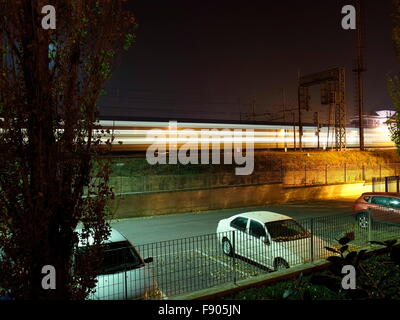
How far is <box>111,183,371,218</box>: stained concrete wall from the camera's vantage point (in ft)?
52.4

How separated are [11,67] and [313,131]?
3334 cm

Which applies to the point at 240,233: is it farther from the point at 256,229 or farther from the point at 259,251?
the point at 256,229

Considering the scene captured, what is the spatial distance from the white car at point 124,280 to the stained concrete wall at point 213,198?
7.90 meters

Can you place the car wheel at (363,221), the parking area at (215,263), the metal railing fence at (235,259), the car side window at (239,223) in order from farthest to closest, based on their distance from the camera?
the car side window at (239,223)
the car wheel at (363,221)
the parking area at (215,263)
the metal railing fence at (235,259)

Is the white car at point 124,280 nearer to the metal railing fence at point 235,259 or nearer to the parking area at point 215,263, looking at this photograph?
the metal railing fence at point 235,259

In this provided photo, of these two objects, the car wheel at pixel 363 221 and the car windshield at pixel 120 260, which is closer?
the car windshield at pixel 120 260

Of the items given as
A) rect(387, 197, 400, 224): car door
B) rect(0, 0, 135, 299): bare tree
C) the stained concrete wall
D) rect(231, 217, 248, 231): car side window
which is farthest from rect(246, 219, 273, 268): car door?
the stained concrete wall

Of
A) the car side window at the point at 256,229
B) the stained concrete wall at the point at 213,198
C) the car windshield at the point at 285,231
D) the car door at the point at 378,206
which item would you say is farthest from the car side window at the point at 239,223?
the stained concrete wall at the point at 213,198

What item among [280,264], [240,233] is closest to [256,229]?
[280,264]

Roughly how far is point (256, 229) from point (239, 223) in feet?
2.90

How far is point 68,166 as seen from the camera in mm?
3691

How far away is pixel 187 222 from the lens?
1490cm

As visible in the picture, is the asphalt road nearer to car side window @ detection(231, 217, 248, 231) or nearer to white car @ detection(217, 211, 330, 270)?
car side window @ detection(231, 217, 248, 231)

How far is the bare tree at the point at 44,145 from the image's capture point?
349cm
